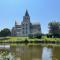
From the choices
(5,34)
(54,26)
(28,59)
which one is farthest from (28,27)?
(28,59)

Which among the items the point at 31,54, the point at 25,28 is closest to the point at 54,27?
the point at 25,28

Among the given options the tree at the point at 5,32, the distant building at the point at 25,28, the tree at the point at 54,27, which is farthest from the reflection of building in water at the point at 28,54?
the distant building at the point at 25,28

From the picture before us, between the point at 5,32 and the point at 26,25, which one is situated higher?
the point at 26,25

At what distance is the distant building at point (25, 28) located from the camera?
10544cm

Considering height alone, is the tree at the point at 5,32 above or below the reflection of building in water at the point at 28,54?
above

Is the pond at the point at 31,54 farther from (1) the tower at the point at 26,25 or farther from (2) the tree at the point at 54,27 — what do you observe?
(1) the tower at the point at 26,25

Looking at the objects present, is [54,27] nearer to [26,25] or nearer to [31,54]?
[26,25]

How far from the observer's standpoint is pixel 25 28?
107562 millimetres

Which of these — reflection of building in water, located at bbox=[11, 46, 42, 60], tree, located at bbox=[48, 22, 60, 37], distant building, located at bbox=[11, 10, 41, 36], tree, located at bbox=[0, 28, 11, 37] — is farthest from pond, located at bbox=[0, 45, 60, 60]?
distant building, located at bbox=[11, 10, 41, 36]

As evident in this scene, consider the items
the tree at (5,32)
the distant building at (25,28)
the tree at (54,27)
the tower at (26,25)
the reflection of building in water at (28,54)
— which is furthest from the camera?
the tower at (26,25)

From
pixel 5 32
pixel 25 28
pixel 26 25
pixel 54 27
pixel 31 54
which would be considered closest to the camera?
pixel 31 54

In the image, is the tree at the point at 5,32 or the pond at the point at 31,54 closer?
the pond at the point at 31,54

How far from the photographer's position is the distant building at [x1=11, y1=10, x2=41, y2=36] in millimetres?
105438

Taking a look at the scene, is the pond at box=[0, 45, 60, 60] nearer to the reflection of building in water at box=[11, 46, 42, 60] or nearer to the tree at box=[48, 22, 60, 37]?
the reflection of building in water at box=[11, 46, 42, 60]
